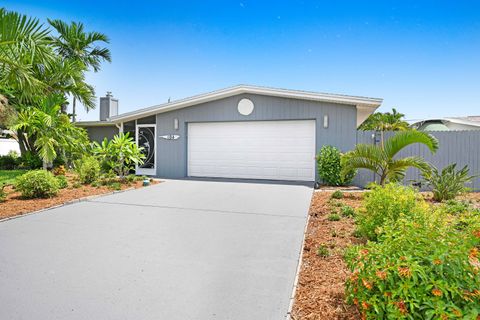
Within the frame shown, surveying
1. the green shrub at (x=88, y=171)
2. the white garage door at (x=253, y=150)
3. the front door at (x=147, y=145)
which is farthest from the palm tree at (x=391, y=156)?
the front door at (x=147, y=145)

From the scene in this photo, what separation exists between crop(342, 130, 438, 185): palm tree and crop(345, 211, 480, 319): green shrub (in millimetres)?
5085

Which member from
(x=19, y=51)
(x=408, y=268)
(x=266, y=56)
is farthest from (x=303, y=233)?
(x=266, y=56)

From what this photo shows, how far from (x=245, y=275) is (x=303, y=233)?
1773 millimetres

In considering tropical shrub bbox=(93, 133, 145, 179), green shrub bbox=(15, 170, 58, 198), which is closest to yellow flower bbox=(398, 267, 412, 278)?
green shrub bbox=(15, 170, 58, 198)

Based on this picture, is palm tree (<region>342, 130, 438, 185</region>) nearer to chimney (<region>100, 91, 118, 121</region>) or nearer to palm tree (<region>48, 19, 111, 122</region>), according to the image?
palm tree (<region>48, 19, 111, 122</region>)

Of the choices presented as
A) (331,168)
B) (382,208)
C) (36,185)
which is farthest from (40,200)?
(331,168)

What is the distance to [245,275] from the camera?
321 centimetres

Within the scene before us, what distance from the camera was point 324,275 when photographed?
121 inches

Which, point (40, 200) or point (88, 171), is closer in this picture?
point (40, 200)

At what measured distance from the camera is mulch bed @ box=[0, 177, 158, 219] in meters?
6.05

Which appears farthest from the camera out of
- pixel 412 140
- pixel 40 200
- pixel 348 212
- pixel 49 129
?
pixel 49 129

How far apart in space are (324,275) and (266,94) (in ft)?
28.1

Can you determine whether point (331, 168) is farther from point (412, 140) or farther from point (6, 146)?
point (6, 146)

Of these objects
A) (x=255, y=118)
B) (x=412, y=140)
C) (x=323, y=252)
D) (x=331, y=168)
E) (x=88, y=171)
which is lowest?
(x=323, y=252)
